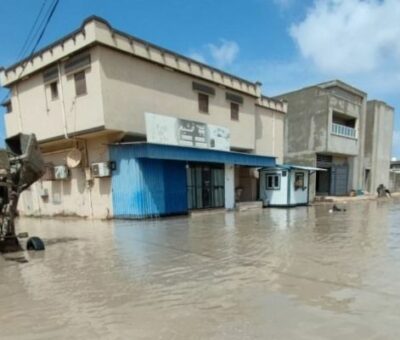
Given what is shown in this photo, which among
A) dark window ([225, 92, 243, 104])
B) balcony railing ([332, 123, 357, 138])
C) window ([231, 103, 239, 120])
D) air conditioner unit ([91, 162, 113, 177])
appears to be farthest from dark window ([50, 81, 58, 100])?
balcony railing ([332, 123, 357, 138])

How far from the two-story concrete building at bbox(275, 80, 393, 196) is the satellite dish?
1954 centimetres

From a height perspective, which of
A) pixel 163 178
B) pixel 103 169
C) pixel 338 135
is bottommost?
pixel 163 178

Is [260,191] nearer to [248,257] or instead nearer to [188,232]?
[188,232]

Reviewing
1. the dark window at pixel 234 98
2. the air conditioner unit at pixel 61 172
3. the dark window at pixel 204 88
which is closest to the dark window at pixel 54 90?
the air conditioner unit at pixel 61 172

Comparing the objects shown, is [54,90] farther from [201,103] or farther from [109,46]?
[201,103]

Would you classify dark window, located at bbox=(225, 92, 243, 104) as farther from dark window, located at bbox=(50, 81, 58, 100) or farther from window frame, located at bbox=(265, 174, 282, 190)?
dark window, located at bbox=(50, 81, 58, 100)

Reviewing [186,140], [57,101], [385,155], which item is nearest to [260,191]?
[186,140]

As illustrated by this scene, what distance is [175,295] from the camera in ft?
15.1

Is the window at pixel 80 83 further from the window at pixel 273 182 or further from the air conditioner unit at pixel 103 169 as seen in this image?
the window at pixel 273 182

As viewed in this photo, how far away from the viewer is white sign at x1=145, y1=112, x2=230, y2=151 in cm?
1359

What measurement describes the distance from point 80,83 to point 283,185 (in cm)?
1328

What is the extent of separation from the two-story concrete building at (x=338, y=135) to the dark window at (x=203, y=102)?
515 inches

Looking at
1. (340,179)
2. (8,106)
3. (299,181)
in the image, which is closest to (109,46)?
(8,106)

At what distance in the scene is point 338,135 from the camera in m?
27.8
